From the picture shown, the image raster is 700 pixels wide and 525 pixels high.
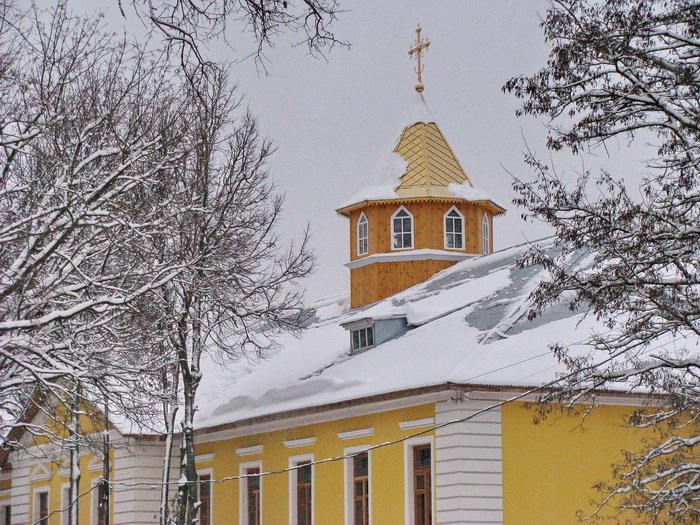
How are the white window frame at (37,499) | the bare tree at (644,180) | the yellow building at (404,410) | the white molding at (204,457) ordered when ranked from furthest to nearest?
the white window frame at (37,499) → the white molding at (204,457) → the yellow building at (404,410) → the bare tree at (644,180)

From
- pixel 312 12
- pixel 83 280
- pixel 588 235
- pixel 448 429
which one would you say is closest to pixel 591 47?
pixel 588 235

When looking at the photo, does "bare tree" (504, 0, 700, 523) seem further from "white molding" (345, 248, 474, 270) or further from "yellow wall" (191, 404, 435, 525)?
"white molding" (345, 248, 474, 270)

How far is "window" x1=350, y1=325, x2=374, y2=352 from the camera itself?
30703mm

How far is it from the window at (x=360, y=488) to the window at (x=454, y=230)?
30.2ft

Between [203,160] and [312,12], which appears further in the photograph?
[203,160]

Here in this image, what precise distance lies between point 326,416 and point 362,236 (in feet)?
29.6

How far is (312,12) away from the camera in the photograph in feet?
29.0

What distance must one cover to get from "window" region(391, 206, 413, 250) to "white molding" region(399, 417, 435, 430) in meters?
9.96

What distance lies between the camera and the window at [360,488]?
2780cm

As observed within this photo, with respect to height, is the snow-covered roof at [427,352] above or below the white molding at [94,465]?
above

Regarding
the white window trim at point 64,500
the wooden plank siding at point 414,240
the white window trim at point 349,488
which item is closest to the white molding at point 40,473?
the white window trim at point 64,500

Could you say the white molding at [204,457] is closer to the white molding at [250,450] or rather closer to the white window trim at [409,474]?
the white molding at [250,450]

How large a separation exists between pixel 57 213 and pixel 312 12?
9.58m

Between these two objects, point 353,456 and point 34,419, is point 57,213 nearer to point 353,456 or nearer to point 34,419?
point 353,456
